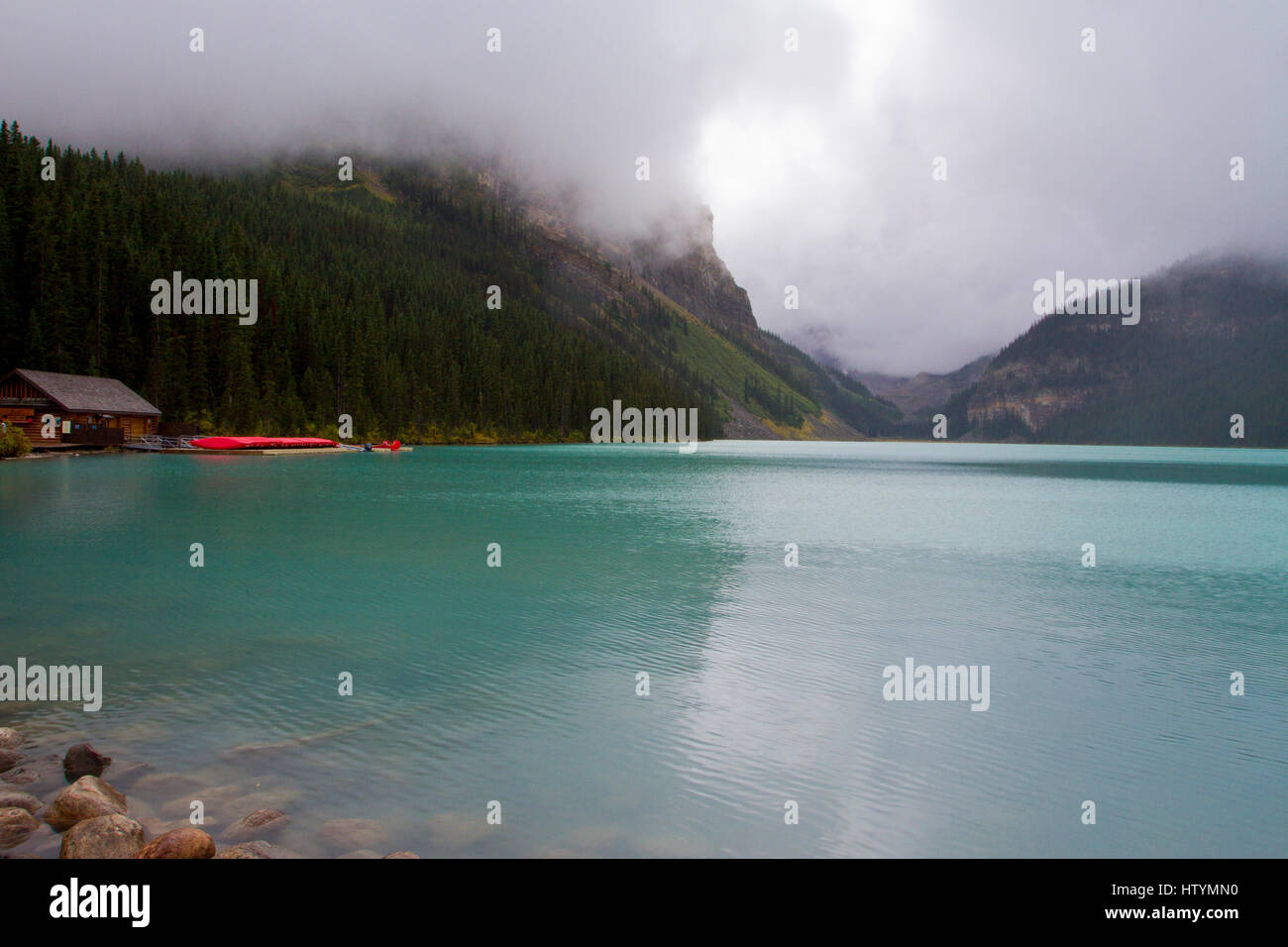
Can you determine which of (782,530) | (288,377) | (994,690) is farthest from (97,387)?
(994,690)

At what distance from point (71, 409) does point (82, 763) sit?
90369mm

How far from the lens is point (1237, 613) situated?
22.7 meters

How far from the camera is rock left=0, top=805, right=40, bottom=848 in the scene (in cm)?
814

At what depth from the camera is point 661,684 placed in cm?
1491

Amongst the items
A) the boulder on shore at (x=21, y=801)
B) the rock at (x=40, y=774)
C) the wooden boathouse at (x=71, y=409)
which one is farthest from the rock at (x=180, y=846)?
the wooden boathouse at (x=71, y=409)

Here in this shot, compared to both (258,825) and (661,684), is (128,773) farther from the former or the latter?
(661,684)

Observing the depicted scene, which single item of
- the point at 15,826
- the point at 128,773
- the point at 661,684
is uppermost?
the point at 15,826

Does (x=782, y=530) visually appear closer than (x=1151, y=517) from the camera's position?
Yes

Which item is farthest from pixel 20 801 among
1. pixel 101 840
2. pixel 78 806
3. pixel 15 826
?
pixel 101 840
